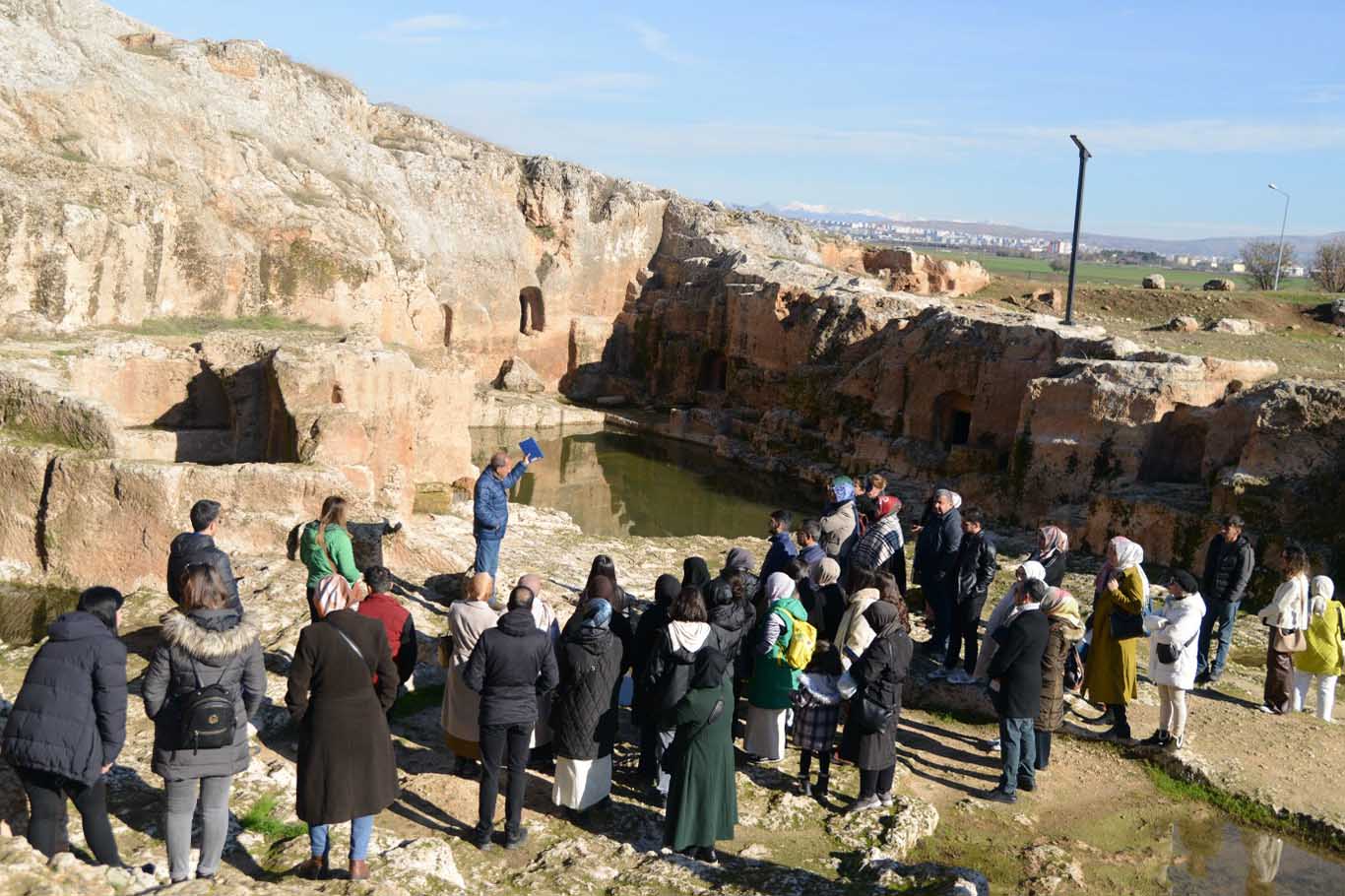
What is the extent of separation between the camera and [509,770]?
7207 mm

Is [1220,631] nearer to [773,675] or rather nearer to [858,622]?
[858,622]

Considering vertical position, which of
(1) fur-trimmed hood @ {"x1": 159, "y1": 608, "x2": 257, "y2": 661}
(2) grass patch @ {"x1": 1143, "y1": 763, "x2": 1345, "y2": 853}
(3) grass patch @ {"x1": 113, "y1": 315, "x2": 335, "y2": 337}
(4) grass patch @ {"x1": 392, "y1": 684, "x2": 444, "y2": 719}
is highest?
(3) grass patch @ {"x1": 113, "y1": 315, "x2": 335, "y2": 337}

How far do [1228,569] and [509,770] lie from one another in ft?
24.5

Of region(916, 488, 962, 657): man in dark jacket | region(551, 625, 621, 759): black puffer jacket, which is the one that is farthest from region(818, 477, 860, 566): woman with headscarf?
region(551, 625, 621, 759): black puffer jacket

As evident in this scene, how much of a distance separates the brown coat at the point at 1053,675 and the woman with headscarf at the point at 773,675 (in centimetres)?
186

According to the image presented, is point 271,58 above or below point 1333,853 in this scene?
above

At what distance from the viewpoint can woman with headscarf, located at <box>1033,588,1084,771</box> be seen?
8.43m

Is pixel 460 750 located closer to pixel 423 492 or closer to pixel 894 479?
pixel 423 492

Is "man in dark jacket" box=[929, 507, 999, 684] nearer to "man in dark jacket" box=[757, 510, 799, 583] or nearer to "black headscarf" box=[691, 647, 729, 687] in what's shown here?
"man in dark jacket" box=[757, 510, 799, 583]

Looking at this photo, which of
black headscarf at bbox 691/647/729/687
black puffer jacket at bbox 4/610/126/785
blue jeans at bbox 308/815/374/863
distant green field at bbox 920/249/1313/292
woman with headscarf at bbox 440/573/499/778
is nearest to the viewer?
black puffer jacket at bbox 4/610/126/785

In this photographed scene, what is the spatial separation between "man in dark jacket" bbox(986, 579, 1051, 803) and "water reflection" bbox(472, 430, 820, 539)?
511 inches

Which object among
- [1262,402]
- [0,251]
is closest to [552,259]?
[0,251]

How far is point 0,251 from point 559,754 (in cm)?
1833

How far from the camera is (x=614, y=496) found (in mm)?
26266
